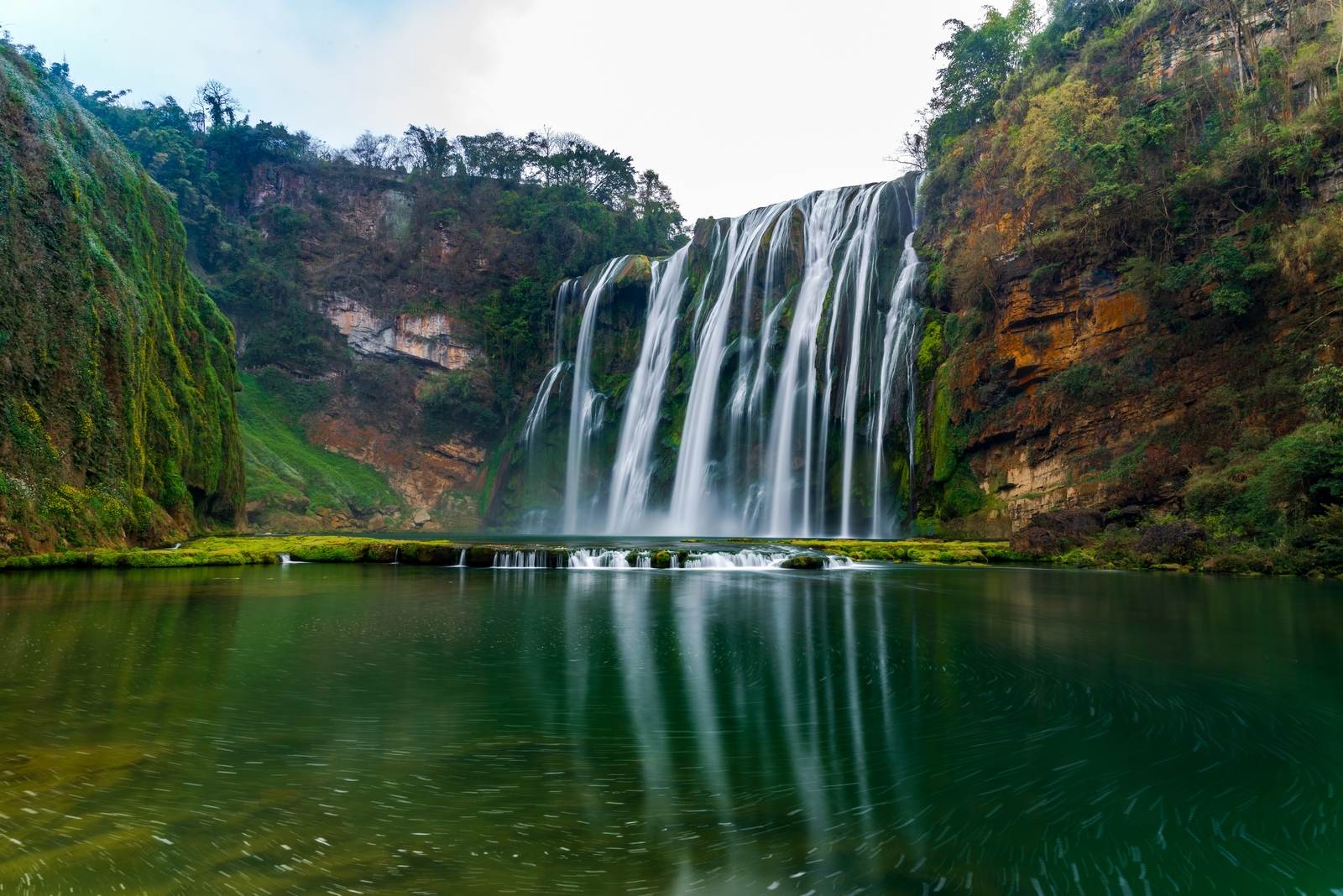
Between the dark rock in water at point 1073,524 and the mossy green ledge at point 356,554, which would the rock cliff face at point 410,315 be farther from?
the dark rock in water at point 1073,524

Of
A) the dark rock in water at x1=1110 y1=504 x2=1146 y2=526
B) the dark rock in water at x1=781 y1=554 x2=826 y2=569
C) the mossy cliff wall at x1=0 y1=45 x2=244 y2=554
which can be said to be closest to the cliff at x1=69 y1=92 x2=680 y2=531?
the mossy cliff wall at x1=0 y1=45 x2=244 y2=554

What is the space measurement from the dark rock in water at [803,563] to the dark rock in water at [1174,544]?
7421 mm

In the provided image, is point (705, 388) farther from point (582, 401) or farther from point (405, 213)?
point (405, 213)

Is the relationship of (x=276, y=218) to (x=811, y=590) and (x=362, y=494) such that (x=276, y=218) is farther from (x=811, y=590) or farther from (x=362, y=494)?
(x=811, y=590)

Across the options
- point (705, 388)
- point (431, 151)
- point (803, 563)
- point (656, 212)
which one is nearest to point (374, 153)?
point (431, 151)

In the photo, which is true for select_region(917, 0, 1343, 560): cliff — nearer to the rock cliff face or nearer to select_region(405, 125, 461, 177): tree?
the rock cliff face

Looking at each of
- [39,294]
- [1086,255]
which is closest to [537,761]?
[39,294]

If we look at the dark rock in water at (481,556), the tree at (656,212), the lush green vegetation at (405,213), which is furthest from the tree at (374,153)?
the dark rock in water at (481,556)

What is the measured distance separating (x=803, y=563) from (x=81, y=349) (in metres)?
16.5

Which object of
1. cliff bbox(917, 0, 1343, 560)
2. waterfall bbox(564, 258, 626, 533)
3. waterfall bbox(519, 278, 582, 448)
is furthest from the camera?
waterfall bbox(519, 278, 582, 448)

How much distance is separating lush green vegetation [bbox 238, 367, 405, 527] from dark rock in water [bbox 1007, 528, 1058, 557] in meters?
32.6

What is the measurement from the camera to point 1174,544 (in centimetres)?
1564

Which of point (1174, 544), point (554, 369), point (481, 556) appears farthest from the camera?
point (554, 369)

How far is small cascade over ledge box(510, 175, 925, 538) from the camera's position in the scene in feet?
89.1
